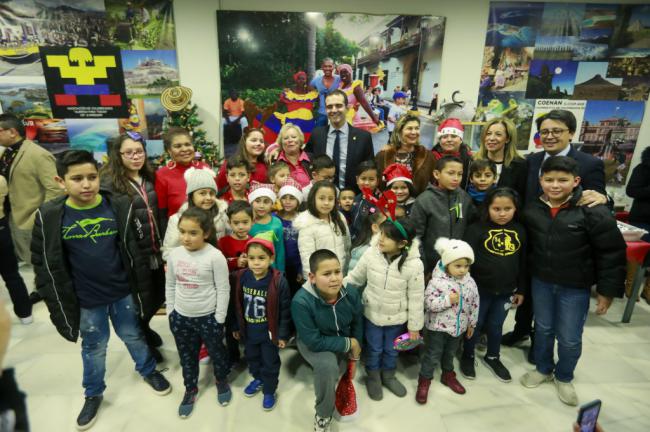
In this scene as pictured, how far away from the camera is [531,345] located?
2703mm

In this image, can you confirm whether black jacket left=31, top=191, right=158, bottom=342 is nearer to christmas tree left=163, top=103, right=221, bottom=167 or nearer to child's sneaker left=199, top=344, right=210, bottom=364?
child's sneaker left=199, top=344, right=210, bottom=364

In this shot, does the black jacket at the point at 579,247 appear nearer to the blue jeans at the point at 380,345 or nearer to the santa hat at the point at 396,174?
the santa hat at the point at 396,174

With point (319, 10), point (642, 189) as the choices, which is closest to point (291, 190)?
point (319, 10)

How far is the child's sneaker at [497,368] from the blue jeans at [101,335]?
7.81ft

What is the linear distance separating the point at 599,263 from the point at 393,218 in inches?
48.5

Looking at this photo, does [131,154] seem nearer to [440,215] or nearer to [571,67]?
[440,215]

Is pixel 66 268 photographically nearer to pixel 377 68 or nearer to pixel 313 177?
pixel 313 177

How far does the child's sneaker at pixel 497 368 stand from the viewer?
8.09ft

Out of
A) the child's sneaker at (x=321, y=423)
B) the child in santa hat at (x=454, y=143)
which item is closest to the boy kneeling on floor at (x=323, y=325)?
the child's sneaker at (x=321, y=423)

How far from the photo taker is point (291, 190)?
2.50 m

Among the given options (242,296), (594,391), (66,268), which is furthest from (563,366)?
(66,268)

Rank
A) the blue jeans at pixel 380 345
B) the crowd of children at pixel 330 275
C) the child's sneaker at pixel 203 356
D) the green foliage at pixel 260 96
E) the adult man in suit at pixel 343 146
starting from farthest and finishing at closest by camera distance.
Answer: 1. the green foliage at pixel 260 96
2. the adult man in suit at pixel 343 146
3. the child's sneaker at pixel 203 356
4. the blue jeans at pixel 380 345
5. the crowd of children at pixel 330 275

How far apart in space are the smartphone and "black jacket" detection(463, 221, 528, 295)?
1.07m

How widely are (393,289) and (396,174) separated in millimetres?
902
